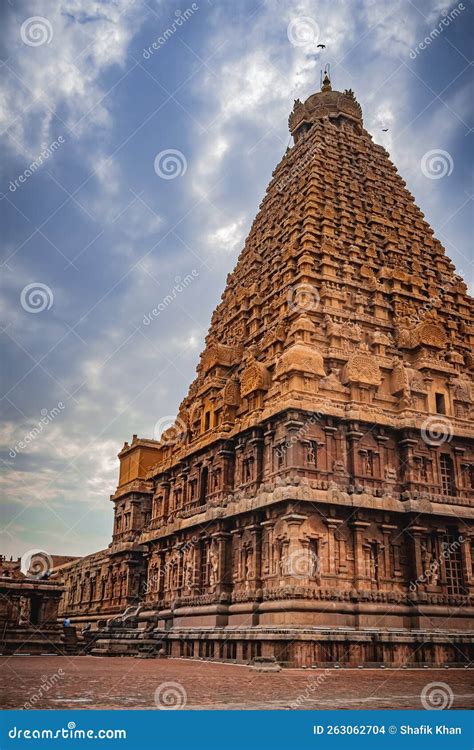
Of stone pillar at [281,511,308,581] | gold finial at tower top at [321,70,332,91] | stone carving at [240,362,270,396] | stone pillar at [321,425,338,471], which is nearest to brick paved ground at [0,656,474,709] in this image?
stone pillar at [281,511,308,581]

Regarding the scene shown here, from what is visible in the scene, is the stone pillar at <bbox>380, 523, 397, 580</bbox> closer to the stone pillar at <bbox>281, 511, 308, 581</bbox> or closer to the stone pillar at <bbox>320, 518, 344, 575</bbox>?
the stone pillar at <bbox>320, 518, 344, 575</bbox>

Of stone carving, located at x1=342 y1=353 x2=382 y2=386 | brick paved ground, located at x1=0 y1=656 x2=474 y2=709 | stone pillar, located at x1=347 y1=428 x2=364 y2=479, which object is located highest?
stone carving, located at x1=342 y1=353 x2=382 y2=386

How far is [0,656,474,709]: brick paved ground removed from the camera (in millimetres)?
11267

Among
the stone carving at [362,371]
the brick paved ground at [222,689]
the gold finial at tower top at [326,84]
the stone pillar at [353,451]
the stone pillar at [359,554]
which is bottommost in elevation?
the brick paved ground at [222,689]

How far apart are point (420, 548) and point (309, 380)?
8.76 m

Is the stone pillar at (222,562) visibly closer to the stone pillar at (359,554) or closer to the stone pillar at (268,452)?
the stone pillar at (268,452)

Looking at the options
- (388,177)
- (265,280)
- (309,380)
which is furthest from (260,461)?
(388,177)

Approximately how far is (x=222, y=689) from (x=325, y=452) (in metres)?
16.0

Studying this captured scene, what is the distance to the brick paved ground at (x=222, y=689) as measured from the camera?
11.3 m

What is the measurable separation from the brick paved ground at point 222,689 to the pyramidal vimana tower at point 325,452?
650 cm

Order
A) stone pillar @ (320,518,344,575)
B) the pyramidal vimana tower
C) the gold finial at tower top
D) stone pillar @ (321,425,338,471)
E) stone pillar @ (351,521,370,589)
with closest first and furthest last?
the pyramidal vimana tower → stone pillar @ (320,518,344,575) → stone pillar @ (351,521,370,589) → stone pillar @ (321,425,338,471) → the gold finial at tower top

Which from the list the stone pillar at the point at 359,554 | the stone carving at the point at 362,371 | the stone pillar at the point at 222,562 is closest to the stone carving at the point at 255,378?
the stone carving at the point at 362,371

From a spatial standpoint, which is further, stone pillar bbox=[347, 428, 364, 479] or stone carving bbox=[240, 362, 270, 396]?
stone carving bbox=[240, 362, 270, 396]

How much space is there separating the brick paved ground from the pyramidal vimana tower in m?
6.50
